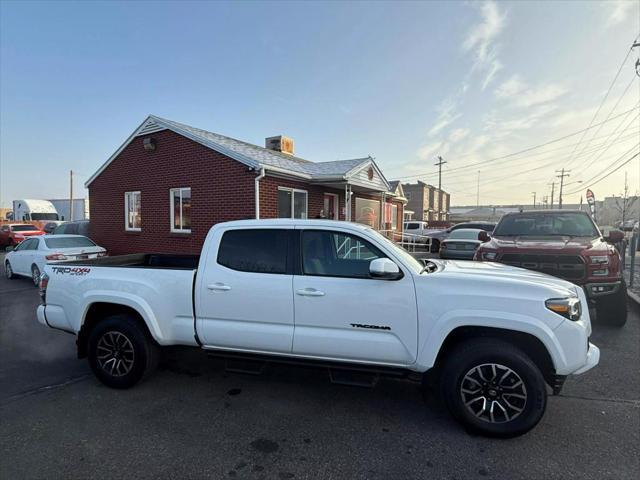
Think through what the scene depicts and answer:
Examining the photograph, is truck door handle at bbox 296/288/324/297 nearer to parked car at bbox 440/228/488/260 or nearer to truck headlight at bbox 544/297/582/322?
truck headlight at bbox 544/297/582/322

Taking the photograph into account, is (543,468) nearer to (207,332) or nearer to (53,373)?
(207,332)

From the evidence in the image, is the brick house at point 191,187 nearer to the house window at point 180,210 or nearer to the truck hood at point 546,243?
the house window at point 180,210

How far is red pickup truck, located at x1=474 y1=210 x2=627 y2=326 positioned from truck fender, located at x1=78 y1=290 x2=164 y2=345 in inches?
212

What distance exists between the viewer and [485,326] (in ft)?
10.1

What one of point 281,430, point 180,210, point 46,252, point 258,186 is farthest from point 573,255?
point 46,252

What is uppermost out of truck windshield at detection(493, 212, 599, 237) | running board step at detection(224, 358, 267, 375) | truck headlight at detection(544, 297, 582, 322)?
truck windshield at detection(493, 212, 599, 237)

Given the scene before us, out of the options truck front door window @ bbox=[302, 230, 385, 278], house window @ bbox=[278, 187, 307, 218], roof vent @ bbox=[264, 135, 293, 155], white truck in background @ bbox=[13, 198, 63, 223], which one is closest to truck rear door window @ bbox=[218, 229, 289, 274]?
truck front door window @ bbox=[302, 230, 385, 278]

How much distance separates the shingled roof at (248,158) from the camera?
1003 cm

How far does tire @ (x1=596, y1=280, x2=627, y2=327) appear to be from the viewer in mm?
5785

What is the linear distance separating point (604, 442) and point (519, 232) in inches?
198

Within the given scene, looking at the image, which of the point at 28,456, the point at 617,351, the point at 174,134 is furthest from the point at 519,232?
the point at 174,134

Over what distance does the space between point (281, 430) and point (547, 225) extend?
666cm

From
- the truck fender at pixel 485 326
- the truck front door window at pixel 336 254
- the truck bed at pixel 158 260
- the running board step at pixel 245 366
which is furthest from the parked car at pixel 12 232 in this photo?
the truck fender at pixel 485 326

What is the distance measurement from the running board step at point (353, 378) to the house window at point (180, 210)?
906 centimetres
